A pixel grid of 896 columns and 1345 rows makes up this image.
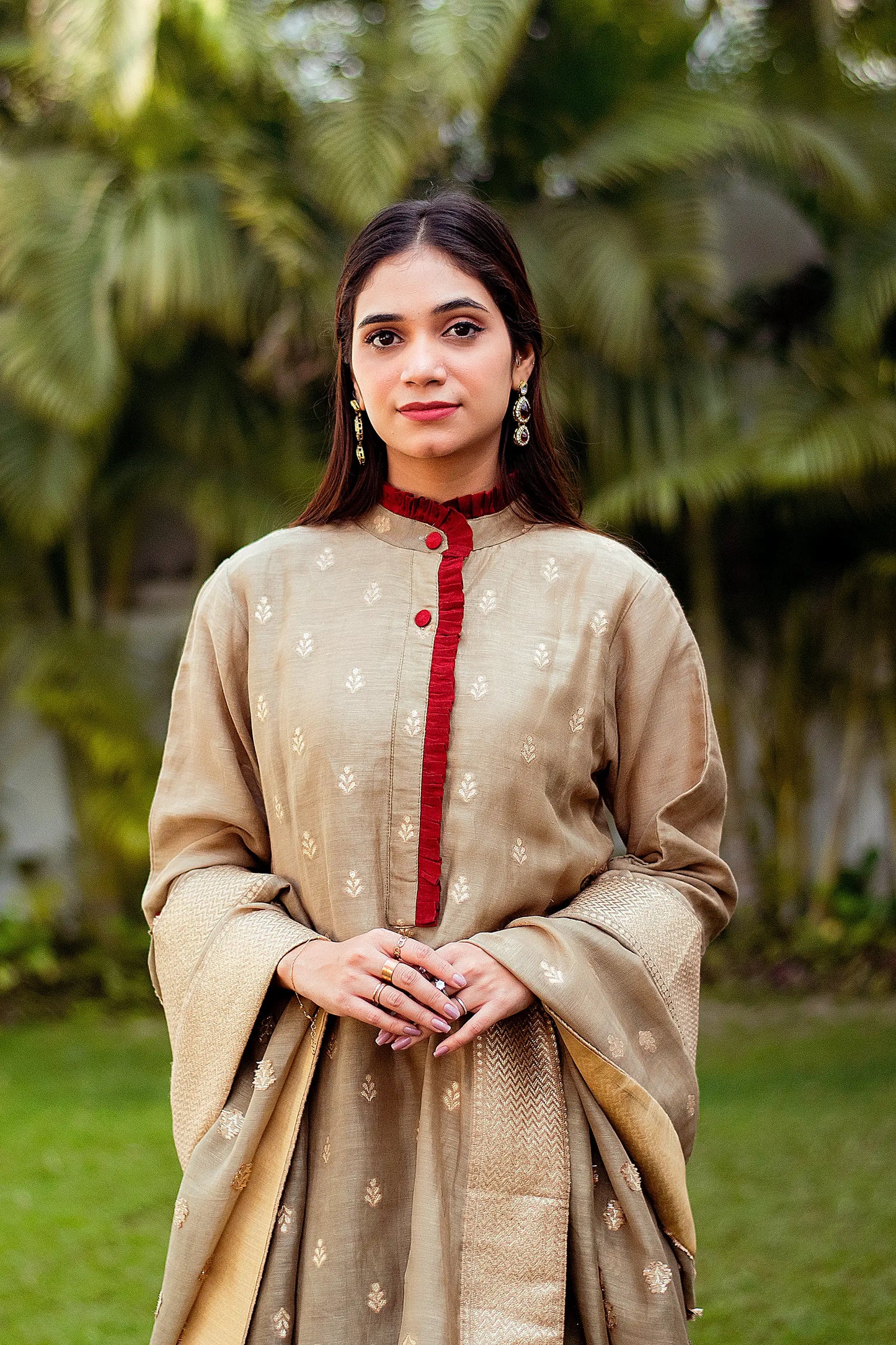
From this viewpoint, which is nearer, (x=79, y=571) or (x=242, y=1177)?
(x=242, y=1177)

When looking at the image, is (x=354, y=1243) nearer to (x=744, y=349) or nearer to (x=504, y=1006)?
(x=504, y=1006)

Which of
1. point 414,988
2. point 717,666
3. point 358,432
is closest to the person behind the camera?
point 414,988

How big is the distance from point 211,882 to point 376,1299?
0.53 m

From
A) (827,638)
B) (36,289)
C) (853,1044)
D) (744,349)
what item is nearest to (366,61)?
(36,289)

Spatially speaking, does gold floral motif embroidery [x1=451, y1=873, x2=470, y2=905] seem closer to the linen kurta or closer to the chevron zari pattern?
the linen kurta

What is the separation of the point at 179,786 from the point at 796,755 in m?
5.01

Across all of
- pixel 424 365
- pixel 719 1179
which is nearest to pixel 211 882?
pixel 424 365

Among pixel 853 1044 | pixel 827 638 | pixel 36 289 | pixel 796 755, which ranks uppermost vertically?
pixel 36 289

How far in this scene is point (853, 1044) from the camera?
17.4 ft

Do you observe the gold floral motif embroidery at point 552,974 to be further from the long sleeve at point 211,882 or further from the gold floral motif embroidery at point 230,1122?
the gold floral motif embroidery at point 230,1122

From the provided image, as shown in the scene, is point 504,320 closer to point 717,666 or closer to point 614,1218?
point 614,1218

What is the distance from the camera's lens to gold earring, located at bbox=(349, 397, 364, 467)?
186 cm

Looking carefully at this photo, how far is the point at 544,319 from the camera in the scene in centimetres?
531

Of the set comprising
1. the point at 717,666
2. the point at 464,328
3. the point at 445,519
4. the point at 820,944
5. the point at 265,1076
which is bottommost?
the point at 820,944
